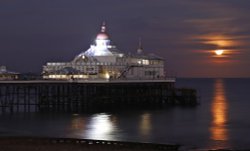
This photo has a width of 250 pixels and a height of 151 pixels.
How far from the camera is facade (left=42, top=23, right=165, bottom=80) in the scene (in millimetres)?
80562

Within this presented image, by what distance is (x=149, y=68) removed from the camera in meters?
89.9

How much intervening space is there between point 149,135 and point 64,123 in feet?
32.6

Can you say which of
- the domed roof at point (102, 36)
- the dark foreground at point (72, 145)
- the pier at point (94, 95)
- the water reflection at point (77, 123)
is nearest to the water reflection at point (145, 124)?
the water reflection at point (77, 123)

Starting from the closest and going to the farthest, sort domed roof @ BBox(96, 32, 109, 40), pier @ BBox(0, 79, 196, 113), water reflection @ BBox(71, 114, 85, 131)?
1. water reflection @ BBox(71, 114, 85, 131)
2. pier @ BBox(0, 79, 196, 113)
3. domed roof @ BBox(96, 32, 109, 40)

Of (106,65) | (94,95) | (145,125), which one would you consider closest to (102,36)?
(106,65)

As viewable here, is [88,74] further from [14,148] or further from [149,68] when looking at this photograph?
[14,148]

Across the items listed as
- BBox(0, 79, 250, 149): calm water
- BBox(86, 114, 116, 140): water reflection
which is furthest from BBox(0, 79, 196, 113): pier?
BBox(86, 114, 116, 140): water reflection

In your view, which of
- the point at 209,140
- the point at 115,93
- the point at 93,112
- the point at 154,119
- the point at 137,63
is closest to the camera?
the point at 209,140

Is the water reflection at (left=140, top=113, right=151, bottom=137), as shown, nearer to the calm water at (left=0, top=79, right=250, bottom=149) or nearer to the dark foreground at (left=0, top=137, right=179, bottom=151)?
the calm water at (left=0, top=79, right=250, bottom=149)

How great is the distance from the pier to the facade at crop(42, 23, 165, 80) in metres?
2.47

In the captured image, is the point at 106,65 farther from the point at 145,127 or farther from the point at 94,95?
the point at 145,127

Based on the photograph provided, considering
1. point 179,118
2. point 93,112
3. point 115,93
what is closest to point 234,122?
point 179,118

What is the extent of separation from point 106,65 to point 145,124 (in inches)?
1250

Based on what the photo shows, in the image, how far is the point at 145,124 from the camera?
53.9m
